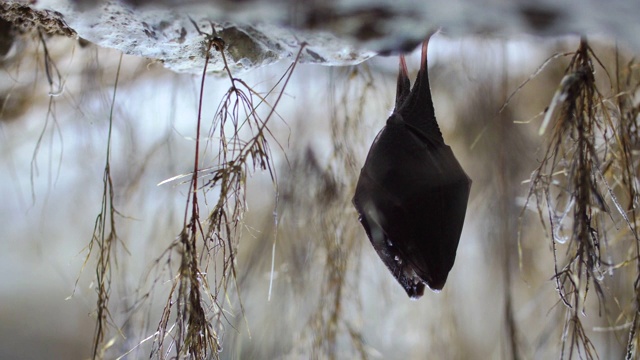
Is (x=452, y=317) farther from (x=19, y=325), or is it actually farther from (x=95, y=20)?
(x=19, y=325)

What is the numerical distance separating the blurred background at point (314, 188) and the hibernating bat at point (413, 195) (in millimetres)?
319

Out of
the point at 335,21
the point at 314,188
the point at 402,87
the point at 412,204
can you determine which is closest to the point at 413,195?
the point at 412,204

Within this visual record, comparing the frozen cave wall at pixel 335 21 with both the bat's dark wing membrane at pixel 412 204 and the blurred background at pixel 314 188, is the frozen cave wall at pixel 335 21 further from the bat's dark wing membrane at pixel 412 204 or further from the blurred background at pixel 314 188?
the blurred background at pixel 314 188

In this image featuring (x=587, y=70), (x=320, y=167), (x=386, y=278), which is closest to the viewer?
(x=587, y=70)

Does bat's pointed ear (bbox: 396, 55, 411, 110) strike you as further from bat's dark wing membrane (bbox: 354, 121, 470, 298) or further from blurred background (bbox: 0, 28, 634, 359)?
blurred background (bbox: 0, 28, 634, 359)

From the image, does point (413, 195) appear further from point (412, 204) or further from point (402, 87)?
point (402, 87)

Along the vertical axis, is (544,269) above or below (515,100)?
below

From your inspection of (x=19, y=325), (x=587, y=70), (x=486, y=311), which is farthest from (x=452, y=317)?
(x=19, y=325)

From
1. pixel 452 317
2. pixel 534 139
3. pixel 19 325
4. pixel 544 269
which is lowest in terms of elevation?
pixel 19 325

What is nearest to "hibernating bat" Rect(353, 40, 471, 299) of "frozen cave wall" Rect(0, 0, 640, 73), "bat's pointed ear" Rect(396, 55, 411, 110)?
"bat's pointed ear" Rect(396, 55, 411, 110)

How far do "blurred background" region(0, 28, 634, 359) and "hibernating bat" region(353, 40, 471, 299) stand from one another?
319 mm

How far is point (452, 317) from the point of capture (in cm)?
171

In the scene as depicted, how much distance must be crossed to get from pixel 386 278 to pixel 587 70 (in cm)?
108

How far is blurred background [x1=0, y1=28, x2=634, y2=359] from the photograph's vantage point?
136 cm
